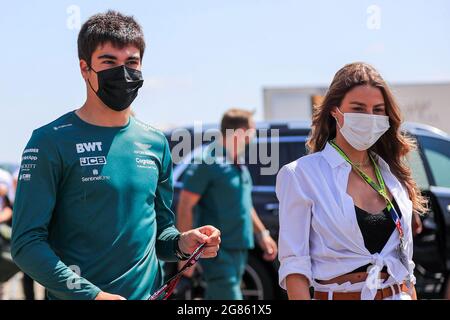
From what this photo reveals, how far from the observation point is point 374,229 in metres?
3.33

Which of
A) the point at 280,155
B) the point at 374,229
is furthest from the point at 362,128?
the point at 280,155

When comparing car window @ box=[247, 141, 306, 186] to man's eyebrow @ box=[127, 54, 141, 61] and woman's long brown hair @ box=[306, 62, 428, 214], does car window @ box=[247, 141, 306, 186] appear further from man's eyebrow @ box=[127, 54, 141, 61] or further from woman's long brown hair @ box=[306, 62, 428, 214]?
man's eyebrow @ box=[127, 54, 141, 61]

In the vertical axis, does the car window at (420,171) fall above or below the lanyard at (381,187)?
below

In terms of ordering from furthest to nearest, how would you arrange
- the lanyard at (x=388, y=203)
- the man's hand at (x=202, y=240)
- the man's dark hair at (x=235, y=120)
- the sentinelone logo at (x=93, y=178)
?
the man's dark hair at (x=235, y=120) < the lanyard at (x=388, y=203) < the man's hand at (x=202, y=240) < the sentinelone logo at (x=93, y=178)

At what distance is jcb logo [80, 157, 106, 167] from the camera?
311cm

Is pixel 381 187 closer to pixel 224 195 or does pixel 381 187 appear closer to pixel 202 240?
pixel 202 240

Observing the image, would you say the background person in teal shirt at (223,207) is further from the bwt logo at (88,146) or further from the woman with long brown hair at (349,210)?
the bwt logo at (88,146)

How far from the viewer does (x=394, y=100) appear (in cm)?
362

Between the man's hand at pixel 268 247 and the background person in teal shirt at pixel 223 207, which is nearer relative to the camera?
the background person in teal shirt at pixel 223 207

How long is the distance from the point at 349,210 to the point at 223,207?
374cm

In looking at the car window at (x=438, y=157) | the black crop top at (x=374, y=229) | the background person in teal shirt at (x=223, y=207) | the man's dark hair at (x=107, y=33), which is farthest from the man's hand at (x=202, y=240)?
the car window at (x=438, y=157)

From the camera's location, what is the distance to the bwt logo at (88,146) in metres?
3.13

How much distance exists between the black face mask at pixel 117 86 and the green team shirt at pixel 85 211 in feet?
0.35
